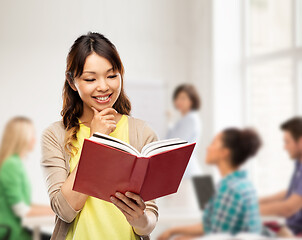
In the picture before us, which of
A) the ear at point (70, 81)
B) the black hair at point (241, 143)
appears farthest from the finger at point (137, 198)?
the black hair at point (241, 143)

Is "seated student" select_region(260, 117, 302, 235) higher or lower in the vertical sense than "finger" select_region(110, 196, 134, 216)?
lower

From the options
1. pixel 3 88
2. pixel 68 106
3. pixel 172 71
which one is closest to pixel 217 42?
pixel 172 71

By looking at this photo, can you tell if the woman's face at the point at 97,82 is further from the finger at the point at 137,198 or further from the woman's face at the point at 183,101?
the woman's face at the point at 183,101

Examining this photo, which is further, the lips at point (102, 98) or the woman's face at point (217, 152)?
the woman's face at point (217, 152)

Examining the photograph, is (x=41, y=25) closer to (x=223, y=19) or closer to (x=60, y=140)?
(x=223, y=19)

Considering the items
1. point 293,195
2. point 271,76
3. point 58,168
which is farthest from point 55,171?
point 271,76

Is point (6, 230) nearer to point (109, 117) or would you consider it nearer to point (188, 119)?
point (188, 119)

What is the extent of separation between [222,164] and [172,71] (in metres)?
2.82

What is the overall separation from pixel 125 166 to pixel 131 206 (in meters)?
0.08

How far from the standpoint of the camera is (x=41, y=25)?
5199mm

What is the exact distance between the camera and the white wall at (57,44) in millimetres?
5117

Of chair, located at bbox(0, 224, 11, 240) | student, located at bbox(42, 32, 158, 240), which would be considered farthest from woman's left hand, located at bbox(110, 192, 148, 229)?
chair, located at bbox(0, 224, 11, 240)

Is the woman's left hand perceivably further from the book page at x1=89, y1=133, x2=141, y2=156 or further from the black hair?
the black hair

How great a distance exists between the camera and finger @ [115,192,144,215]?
81 centimetres
